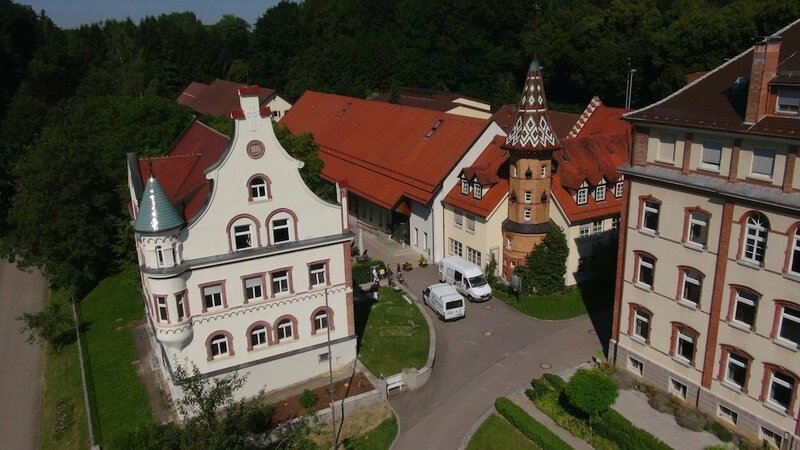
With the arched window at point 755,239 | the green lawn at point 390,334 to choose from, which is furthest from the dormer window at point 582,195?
the arched window at point 755,239

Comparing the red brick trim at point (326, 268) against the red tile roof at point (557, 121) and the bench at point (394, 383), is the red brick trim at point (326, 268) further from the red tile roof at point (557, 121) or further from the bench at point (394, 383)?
the red tile roof at point (557, 121)

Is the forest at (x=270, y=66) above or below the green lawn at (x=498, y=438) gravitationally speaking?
above

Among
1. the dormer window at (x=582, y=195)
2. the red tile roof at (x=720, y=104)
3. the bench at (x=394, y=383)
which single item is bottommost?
the bench at (x=394, y=383)

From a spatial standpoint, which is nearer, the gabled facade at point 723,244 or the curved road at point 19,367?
the gabled facade at point 723,244

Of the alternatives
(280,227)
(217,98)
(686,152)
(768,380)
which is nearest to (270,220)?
(280,227)

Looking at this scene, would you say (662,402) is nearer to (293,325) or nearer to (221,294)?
(293,325)

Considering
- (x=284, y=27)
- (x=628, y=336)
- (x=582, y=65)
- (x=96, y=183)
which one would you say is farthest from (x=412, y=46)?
(x=628, y=336)

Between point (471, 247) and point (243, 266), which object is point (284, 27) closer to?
point (471, 247)
